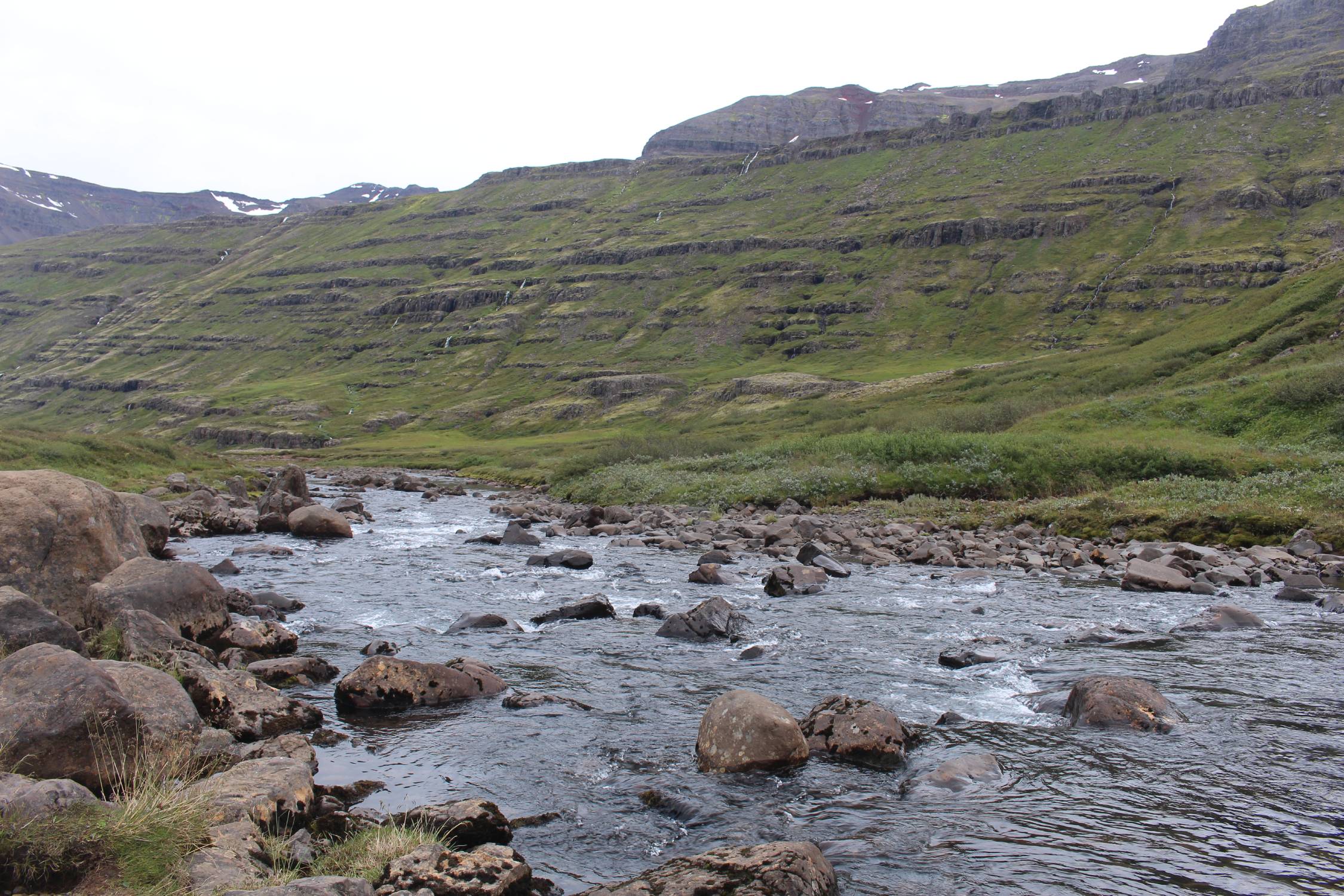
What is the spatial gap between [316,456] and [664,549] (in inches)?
4112

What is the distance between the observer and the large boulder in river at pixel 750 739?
11.2m

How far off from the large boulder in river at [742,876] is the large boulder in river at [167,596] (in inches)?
446

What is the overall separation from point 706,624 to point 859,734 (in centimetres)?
728

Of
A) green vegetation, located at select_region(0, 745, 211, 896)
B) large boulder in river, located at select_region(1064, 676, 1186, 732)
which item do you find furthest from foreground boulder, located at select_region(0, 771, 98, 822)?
large boulder in river, located at select_region(1064, 676, 1186, 732)

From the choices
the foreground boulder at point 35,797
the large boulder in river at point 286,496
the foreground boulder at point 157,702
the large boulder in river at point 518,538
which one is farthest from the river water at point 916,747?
the large boulder in river at point 286,496

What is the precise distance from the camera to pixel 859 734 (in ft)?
38.3

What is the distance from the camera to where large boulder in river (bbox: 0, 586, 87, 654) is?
36.9 ft

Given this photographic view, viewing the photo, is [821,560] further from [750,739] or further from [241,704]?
[241,704]

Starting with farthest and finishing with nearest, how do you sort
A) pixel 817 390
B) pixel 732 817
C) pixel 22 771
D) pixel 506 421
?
pixel 506 421, pixel 817 390, pixel 732 817, pixel 22 771

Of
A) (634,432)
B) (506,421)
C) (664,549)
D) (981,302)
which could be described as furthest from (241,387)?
(664,549)

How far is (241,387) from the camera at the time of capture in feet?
654

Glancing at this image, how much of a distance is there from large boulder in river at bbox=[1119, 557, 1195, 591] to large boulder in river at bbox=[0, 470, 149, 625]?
25520 millimetres

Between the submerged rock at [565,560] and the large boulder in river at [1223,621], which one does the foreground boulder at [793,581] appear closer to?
the submerged rock at [565,560]

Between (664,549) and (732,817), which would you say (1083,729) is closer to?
(732,817)
